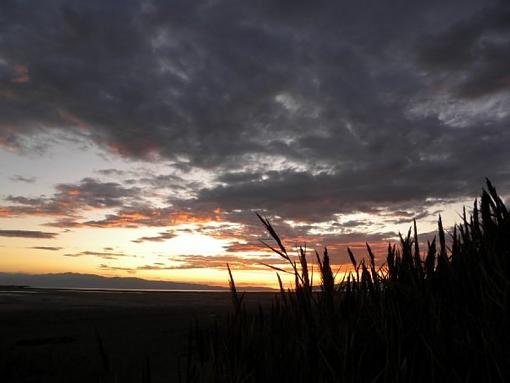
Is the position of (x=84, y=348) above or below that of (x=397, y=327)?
below

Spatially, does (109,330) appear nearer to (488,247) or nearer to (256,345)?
(256,345)

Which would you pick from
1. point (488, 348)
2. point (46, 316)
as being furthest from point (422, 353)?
point (46, 316)

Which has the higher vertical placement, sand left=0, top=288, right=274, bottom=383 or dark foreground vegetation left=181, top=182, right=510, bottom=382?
dark foreground vegetation left=181, top=182, right=510, bottom=382

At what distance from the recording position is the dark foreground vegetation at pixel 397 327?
2.12 m

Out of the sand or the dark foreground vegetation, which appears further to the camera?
the sand

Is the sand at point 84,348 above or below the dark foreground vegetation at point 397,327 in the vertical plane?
below

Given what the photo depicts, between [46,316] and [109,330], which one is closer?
[109,330]

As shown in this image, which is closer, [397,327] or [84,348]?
[397,327]

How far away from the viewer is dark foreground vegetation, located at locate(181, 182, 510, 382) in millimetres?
2117

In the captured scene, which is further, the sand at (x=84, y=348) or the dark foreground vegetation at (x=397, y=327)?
the sand at (x=84, y=348)

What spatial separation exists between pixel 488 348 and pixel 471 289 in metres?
0.65

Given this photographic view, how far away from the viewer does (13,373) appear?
22.7ft

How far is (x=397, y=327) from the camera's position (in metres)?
2.38

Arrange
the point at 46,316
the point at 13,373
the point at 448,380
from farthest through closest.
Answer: the point at 46,316 < the point at 13,373 < the point at 448,380
